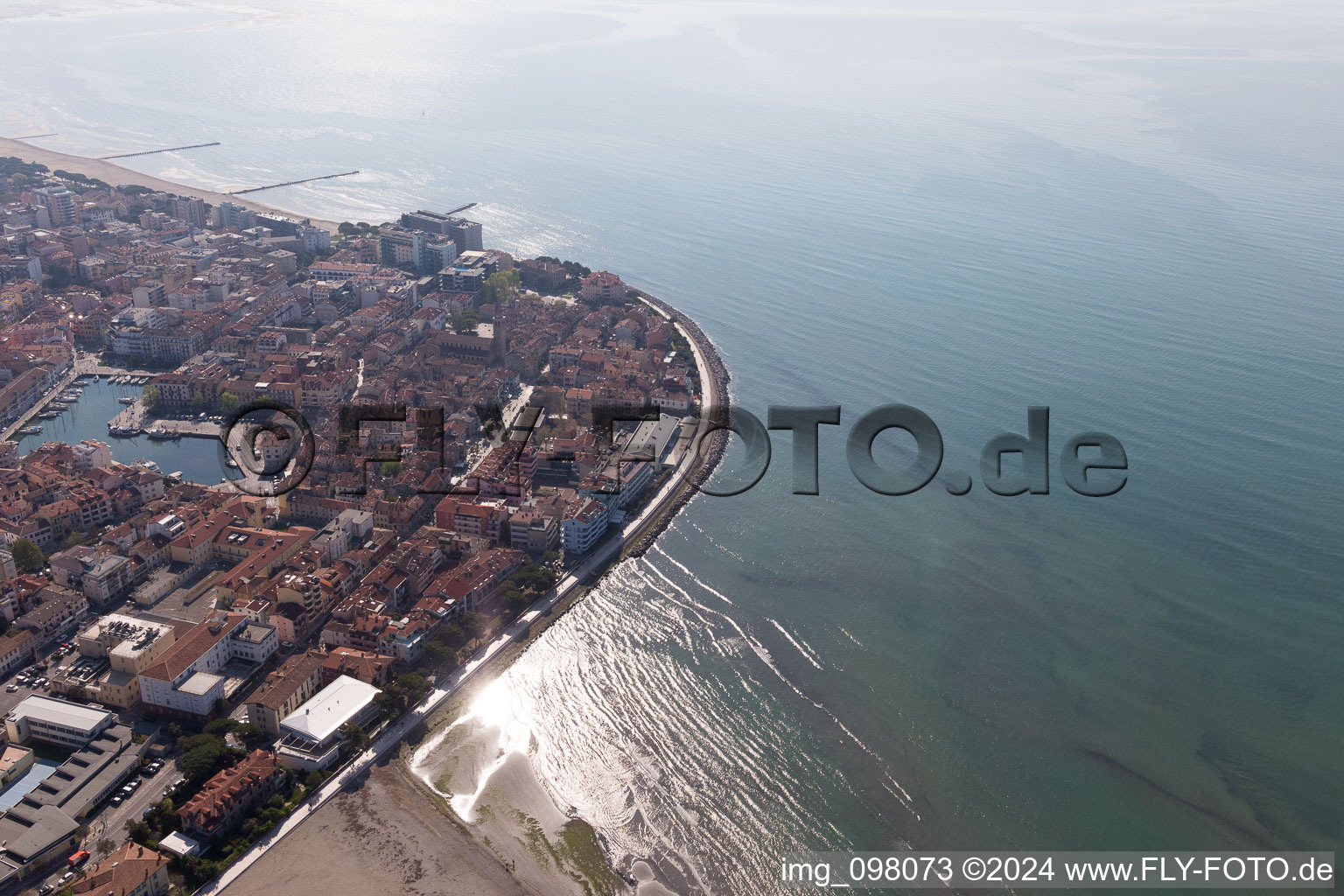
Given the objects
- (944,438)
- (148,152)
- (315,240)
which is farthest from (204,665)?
(148,152)

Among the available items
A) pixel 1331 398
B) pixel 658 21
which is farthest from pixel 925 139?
pixel 658 21

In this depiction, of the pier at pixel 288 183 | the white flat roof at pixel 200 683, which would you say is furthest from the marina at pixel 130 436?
the pier at pixel 288 183

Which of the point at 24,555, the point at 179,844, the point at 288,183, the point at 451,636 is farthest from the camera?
the point at 288,183

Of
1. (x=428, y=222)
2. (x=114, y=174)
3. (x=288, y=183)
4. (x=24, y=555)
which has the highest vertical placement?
(x=114, y=174)

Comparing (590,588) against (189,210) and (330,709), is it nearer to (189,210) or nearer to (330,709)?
(330,709)

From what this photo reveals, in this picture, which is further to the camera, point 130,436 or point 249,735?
point 130,436

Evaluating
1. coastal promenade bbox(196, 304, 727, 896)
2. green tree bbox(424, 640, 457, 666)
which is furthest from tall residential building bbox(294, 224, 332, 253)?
green tree bbox(424, 640, 457, 666)

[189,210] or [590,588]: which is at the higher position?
[189,210]
